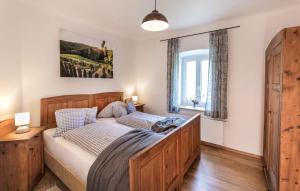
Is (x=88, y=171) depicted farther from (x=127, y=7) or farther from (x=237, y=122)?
(x=237, y=122)

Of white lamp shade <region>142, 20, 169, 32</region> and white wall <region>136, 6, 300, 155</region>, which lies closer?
white lamp shade <region>142, 20, 169, 32</region>

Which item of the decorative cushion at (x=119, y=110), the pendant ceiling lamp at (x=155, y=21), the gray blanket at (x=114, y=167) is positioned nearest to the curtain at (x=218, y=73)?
the pendant ceiling lamp at (x=155, y=21)

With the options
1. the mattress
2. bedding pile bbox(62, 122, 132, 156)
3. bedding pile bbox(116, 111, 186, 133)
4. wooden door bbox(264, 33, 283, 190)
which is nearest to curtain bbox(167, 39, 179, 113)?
bedding pile bbox(116, 111, 186, 133)

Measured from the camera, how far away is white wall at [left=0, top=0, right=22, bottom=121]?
7.44 feet

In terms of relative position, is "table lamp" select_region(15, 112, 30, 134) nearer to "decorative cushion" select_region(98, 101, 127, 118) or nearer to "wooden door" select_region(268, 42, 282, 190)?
"decorative cushion" select_region(98, 101, 127, 118)

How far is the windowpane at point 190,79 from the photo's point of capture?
3.93 metres

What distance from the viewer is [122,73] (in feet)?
14.1

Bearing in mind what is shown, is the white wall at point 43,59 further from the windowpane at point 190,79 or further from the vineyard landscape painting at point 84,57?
the windowpane at point 190,79

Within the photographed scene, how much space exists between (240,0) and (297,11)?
1.01m

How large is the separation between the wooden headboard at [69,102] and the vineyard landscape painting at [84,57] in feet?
1.42

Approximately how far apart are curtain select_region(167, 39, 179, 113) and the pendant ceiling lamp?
1801mm

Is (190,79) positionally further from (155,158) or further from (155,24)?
(155,158)

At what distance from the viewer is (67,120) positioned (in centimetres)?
261

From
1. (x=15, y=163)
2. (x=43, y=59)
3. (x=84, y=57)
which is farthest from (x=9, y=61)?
(x=15, y=163)
